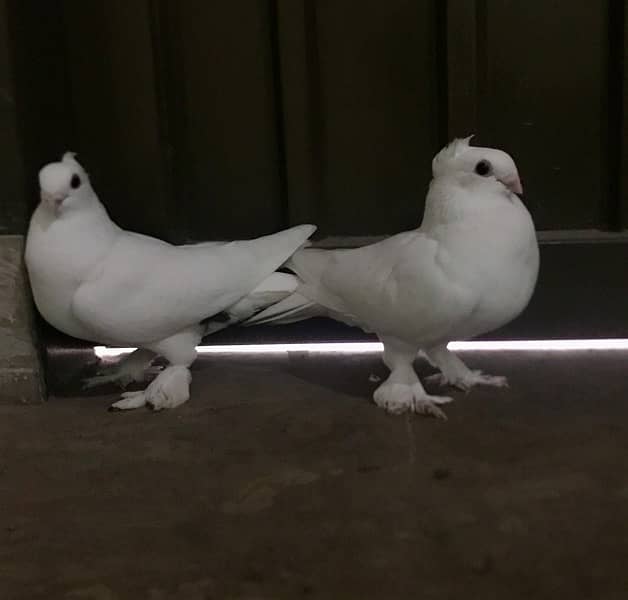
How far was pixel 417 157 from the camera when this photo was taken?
5.35 ft

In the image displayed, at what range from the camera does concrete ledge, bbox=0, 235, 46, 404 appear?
145cm

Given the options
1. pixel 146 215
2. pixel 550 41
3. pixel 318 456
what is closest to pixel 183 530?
pixel 318 456

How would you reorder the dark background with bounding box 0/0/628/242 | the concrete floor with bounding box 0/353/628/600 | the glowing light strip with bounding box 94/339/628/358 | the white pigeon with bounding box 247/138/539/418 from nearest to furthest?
the concrete floor with bounding box 0/353/628/600 < the white pigeon with bounding box 247/138/539/418 < the dark background with bounding box 0/0/628/242 < the glowing light strip with bounding box 94/339/628/358

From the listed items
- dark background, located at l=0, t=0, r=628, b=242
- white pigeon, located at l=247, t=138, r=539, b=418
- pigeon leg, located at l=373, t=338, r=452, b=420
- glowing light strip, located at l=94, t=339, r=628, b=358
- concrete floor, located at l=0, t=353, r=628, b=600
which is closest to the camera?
concrete floor, located at l=0, t=353, r=628, b=600

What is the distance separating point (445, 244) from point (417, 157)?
0.33 metres

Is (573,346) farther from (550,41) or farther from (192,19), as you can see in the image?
(192,19)

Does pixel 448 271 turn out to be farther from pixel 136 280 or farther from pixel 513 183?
pixel 136 280

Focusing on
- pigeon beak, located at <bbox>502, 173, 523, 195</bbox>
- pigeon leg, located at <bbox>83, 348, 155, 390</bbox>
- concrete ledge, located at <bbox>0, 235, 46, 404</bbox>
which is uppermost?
pigeon beak, located at <bbox>502, 173, 523, 195</bbox>

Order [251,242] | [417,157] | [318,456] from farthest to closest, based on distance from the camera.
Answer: [417,157], [251,242], [318,456]

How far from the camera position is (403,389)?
4.68 ft

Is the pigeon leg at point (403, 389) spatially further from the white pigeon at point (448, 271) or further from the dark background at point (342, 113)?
the dark background at point (342, 113)

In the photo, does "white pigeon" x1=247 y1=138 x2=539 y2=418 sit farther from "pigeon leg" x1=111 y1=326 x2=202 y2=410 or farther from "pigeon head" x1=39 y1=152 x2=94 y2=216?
"pigeon head" x1=39 y1=152 x2=94 y2=216

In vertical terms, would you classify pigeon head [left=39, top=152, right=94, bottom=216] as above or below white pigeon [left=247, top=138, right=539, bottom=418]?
above

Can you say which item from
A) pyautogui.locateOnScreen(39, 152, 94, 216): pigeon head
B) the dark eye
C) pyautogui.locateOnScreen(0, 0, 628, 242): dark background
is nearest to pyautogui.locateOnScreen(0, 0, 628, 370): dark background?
pyautogui.locateOnScreen(0, 0, 628, 242): dark background
